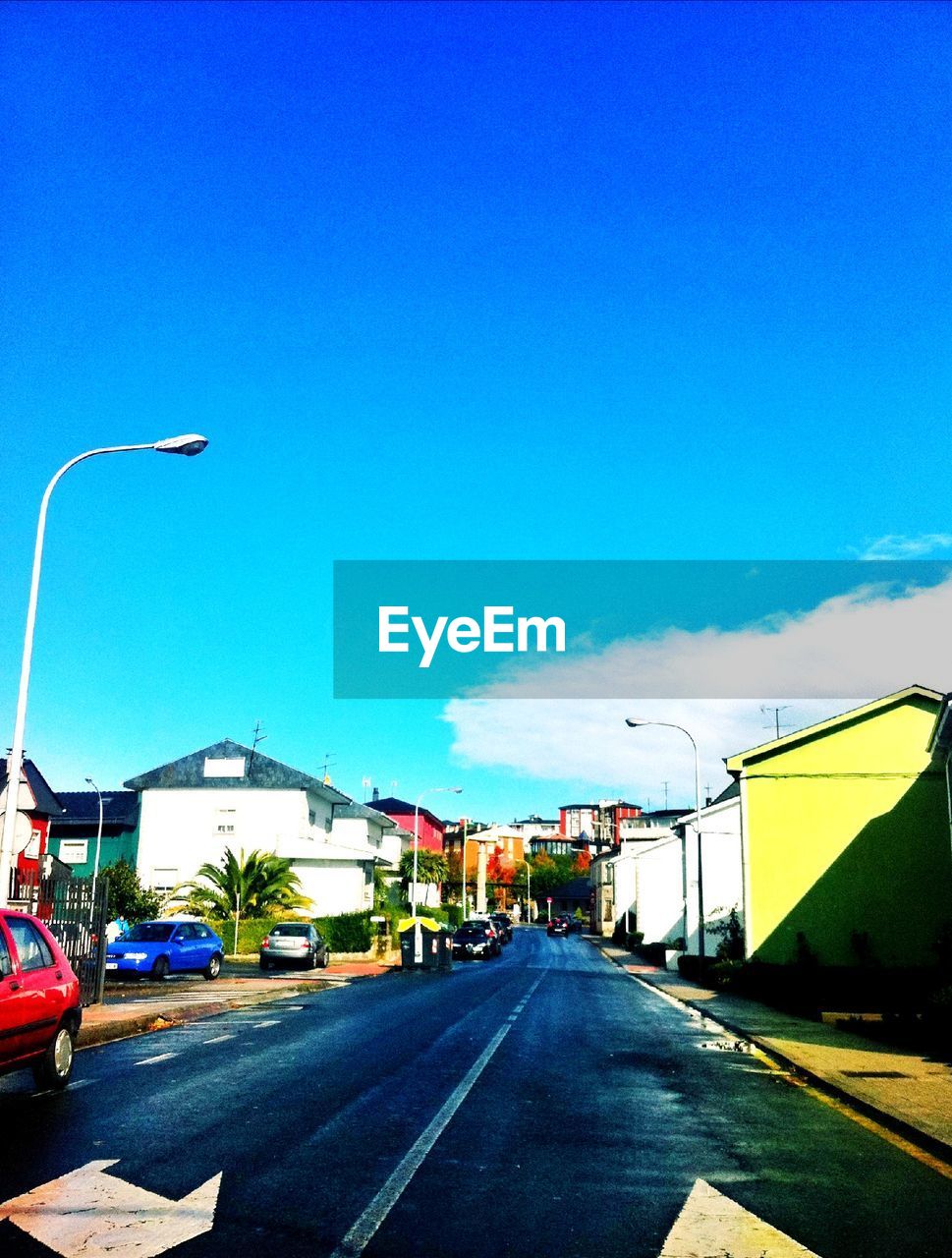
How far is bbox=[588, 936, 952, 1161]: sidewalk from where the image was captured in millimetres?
9289

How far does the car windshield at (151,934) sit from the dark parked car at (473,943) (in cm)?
2202

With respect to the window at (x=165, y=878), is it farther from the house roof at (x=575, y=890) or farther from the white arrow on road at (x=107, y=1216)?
the house roof at (x=575, y=890)

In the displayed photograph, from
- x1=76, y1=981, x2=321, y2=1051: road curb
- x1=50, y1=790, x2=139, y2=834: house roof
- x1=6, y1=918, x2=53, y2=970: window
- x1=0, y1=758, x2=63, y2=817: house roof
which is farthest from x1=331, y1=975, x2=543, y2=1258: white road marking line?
x1=50, y1=790, x2=139, y2=834: house roof

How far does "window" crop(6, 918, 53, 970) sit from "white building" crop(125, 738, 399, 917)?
4320 centimetres

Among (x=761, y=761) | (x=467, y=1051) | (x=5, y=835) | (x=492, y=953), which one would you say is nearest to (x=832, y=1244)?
(x=467, y=1051)

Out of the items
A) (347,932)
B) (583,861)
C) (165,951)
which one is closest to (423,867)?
(347,932)

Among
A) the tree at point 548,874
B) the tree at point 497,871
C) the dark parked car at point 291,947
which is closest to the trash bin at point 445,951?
the dark parked car at point 291,947

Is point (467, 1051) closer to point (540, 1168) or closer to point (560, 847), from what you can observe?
point (540, 1168)

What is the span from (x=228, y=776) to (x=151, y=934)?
27.9 metres

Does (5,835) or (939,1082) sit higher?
(5,835)

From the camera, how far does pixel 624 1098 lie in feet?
35.4

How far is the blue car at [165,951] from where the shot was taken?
2822cm

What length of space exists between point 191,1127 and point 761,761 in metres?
23.5

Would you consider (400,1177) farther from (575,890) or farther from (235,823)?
(575,890)
